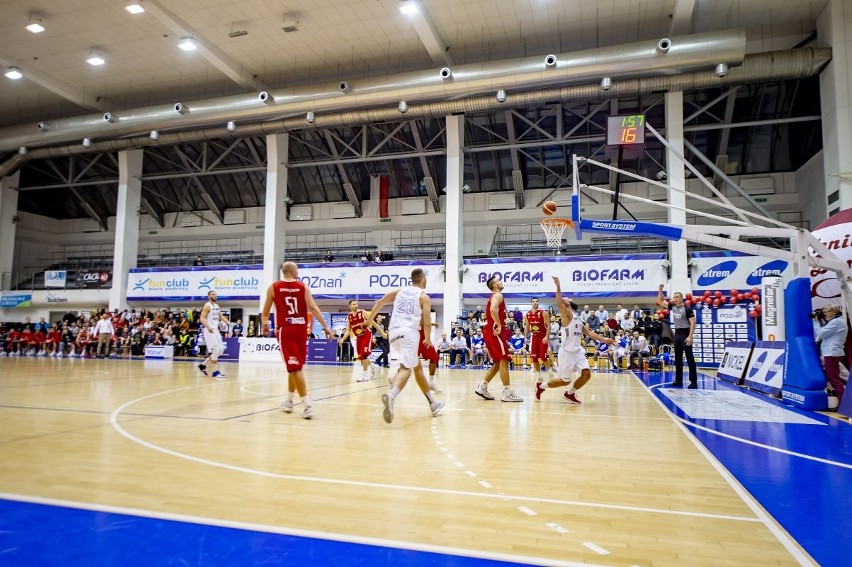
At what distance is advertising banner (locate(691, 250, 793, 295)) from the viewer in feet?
62.3

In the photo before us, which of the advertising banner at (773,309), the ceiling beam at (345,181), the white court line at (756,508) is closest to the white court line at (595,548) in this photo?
the white court line at (756,508)

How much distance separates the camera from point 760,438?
5395mm

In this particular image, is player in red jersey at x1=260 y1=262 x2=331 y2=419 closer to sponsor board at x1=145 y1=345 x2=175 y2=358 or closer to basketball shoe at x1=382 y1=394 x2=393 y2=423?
basketball shoe at x1=382 y1=394 x2=393 y2=423

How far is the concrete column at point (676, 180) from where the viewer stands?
18781mm

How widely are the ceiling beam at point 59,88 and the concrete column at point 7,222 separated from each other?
24.1ft

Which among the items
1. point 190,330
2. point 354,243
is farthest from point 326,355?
point 354,243

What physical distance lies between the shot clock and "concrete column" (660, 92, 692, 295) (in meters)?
1.93

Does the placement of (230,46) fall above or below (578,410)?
above

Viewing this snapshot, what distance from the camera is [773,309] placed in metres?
11.8

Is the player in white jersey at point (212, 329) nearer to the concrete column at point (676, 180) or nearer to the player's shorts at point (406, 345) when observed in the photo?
the player's shorts at point (406, 345)

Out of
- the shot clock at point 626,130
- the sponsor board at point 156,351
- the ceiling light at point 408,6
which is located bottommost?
the sponsor board at point 156,351

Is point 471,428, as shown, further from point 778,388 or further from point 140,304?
point 140,304

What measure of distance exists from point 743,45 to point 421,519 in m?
18.8

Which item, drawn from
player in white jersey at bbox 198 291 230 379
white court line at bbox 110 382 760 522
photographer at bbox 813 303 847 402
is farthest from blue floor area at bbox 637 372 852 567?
player in white jersey at bbox 198 291 230 379
